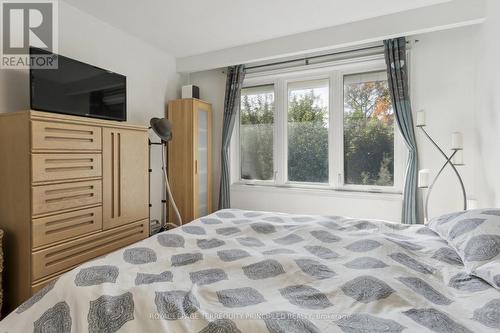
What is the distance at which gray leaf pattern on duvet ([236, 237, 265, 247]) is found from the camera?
5.24ft

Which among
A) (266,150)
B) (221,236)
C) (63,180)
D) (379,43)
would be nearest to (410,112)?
(379,43)

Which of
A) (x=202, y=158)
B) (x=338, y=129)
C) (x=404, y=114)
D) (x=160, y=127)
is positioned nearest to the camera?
(x=404, y=114)

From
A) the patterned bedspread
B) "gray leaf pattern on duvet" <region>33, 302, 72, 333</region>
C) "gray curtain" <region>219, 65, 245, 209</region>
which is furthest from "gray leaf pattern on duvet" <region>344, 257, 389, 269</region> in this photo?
"gray curtain" <region>219, 65, 245, 209</region>

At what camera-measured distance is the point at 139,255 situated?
1391 mm

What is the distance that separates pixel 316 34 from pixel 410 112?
134cm

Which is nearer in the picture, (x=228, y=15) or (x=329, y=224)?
(x=329, y=224)

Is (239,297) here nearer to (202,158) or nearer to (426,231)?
(426,231)

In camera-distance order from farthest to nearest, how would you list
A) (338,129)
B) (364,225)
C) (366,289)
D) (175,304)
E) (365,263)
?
(338,129) → (364,225) → (365,263) → (366,289) → (175,304)

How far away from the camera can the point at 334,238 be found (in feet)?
5.46

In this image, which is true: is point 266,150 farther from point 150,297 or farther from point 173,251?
point 150,297

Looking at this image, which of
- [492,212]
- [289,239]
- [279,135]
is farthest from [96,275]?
[279,135]

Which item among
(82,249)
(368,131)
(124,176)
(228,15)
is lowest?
(82,249)

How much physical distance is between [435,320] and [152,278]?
1.05 metres

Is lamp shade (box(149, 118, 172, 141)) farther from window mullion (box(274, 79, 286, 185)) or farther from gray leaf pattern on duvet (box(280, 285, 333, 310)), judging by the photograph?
gray leaf pattern on duvet (box(280, 285, 333, 310))
